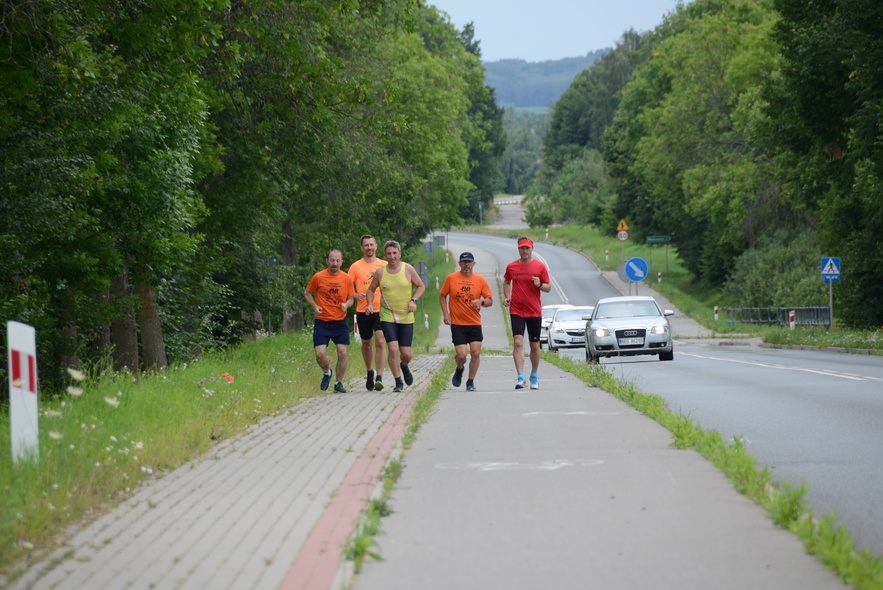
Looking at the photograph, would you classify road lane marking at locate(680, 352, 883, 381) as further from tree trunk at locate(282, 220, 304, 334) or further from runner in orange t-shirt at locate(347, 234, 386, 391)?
tree trunk at locate(282, 220, 304, 334)

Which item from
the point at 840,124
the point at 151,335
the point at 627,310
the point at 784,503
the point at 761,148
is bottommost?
the point at 784,503

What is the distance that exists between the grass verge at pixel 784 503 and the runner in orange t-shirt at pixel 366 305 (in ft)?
14.4

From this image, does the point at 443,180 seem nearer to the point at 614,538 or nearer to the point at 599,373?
the point at 599,373

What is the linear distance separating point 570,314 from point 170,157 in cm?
2370

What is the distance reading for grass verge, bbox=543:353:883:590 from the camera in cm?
516

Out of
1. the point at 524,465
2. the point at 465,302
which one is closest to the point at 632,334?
the point at 465,302

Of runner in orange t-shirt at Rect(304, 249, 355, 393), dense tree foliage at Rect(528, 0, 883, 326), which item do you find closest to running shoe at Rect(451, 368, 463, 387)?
runner in orange t-shirt at Rect(304, 249, 355, 393)

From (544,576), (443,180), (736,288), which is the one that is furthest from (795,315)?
(544,576)

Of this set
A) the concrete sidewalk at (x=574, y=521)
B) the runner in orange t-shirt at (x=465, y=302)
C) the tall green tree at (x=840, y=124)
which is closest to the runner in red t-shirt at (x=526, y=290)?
the runner in orange t-shirt at (x=465, y=302)

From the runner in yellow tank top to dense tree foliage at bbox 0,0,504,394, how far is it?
2711 millimetres

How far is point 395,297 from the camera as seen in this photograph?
15.1 metres

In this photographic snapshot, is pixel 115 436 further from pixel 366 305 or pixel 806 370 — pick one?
pixel 806 370

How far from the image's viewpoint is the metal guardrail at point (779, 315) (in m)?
44.4

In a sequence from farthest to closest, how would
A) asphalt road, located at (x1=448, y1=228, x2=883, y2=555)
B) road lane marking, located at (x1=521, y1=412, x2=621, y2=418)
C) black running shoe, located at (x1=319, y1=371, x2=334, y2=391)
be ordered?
black running shoe, located at (x1=319, y1=371, x2=334, y2=391), road lane marking, located at (x1=521, y1=412, x2=621, y2=418), asphalt road, located at (x1=448, y1=228, x2=883, y2=555)
